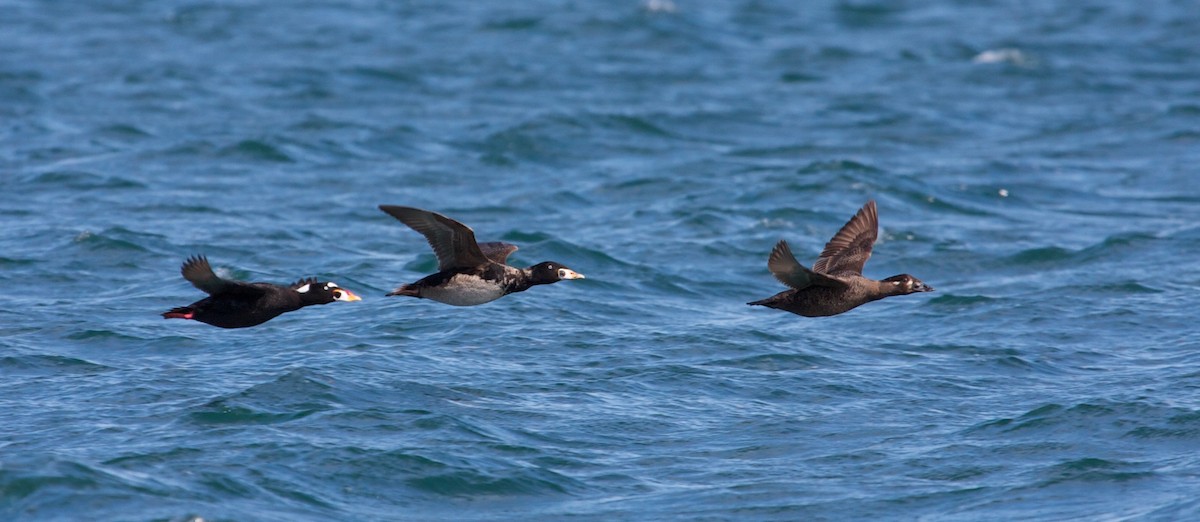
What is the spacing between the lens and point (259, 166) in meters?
22.9

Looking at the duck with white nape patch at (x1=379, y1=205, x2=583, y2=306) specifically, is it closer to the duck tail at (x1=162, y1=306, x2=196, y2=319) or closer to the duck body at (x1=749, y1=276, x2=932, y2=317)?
the duck tail at (x1=162, y1=306, x2=196, y2=319)

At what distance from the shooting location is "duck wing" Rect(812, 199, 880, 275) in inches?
514

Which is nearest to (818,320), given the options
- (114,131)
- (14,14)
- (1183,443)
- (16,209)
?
(1183,443)

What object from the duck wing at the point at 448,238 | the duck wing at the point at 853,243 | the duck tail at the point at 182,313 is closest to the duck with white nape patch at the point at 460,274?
the duck wing at the point at 448,238

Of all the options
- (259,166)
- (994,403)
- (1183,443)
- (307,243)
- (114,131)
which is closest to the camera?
(1183,443)

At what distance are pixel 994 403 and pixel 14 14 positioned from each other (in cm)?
2705

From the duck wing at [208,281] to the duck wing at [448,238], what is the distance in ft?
4.00

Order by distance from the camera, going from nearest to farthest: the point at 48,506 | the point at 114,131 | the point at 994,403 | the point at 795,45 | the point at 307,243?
the point at 48,506
the point at 994,403
the point at 307,243
the point at 114,131
the point at 795,45

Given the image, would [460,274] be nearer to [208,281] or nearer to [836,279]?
[208,281]

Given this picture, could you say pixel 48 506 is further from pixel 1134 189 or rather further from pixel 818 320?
pixel 1134 189

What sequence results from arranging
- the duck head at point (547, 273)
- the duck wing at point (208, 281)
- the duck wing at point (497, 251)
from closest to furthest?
the duck wing at point (208, 281) → the duck head at point (547, 273) → the duck wing at point (497, 251)

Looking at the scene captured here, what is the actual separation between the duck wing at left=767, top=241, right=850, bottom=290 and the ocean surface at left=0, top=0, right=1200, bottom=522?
1444 mm

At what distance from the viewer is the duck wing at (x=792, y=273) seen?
11.3m

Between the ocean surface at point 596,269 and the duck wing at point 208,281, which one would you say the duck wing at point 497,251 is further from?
the duck wing at point 208,281
